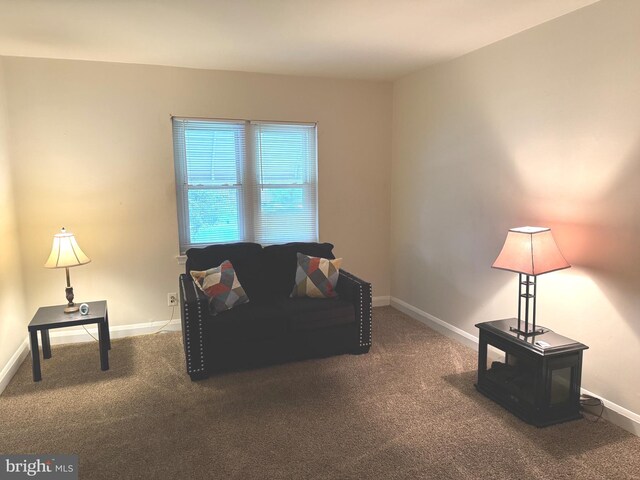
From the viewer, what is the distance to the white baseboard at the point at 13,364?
2.95 m

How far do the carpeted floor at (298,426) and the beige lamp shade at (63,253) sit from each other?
79 centimetres

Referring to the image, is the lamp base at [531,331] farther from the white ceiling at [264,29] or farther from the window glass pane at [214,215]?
the window glass pane at [214,215]

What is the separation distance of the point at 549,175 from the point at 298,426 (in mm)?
2200

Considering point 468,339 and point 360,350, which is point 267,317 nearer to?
point 360,350

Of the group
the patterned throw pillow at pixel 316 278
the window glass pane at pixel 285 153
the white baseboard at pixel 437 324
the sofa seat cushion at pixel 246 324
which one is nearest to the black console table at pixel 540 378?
the white baseboard at pixel 437 324

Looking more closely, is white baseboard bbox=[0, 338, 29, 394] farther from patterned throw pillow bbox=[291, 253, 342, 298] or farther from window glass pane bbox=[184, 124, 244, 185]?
patterned throw pillow bbox=[291, 253, 342, 298]

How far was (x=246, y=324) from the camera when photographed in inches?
122

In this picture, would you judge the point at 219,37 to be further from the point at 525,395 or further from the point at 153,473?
the point at 525,395

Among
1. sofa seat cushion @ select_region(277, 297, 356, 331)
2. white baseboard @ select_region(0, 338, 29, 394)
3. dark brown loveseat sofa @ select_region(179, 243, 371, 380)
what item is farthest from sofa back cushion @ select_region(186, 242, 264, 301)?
white baseboard @ select_region(0, 338, 29, 394)

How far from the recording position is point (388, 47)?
3.26 m

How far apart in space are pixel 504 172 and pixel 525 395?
5.03 feet

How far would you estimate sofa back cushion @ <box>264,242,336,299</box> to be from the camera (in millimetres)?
3738

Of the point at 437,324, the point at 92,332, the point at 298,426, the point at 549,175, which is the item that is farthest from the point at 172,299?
the point at 549,175

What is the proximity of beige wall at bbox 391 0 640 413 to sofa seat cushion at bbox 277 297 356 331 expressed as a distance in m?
1.04
